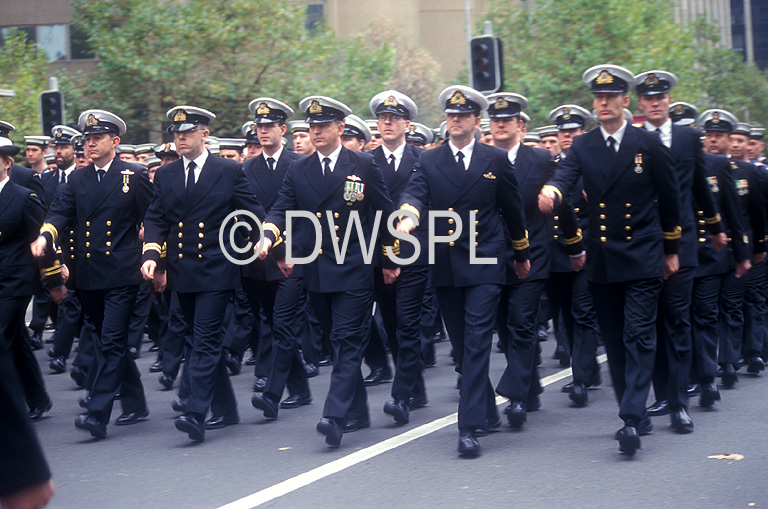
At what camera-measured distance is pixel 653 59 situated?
2984 centimetres

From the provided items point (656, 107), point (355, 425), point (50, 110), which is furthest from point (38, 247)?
point (50, 110)

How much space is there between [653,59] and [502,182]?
76.6 ft

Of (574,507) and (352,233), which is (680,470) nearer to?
(574,507)

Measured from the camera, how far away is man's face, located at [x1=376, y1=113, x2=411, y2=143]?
10023 mm

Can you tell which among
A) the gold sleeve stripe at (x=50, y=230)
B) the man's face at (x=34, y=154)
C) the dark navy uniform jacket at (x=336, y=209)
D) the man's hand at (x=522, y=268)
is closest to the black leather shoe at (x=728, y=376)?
the man's hand at (x=522, y=268)

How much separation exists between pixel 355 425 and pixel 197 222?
72.6 inches

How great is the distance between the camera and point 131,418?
8.95 metres

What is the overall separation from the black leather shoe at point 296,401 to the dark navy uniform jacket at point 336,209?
4.81 feet

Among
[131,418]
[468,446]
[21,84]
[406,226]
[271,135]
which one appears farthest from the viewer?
[21,84]

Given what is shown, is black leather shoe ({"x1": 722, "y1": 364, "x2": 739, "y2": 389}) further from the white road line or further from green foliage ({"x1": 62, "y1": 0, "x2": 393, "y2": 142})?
green foliage ({"x1": 62, "y1": 0, "x2": 393, "y2": 142})

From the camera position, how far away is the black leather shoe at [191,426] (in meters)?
7.87

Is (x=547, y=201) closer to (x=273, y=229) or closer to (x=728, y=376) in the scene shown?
(x=273, y=229)

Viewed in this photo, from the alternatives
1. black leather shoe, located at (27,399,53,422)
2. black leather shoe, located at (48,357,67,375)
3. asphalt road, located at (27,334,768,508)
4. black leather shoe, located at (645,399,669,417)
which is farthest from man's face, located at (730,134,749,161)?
black leather shoe, located at (48,357,67,375)

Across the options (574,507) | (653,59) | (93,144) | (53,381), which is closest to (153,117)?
(653,59)
